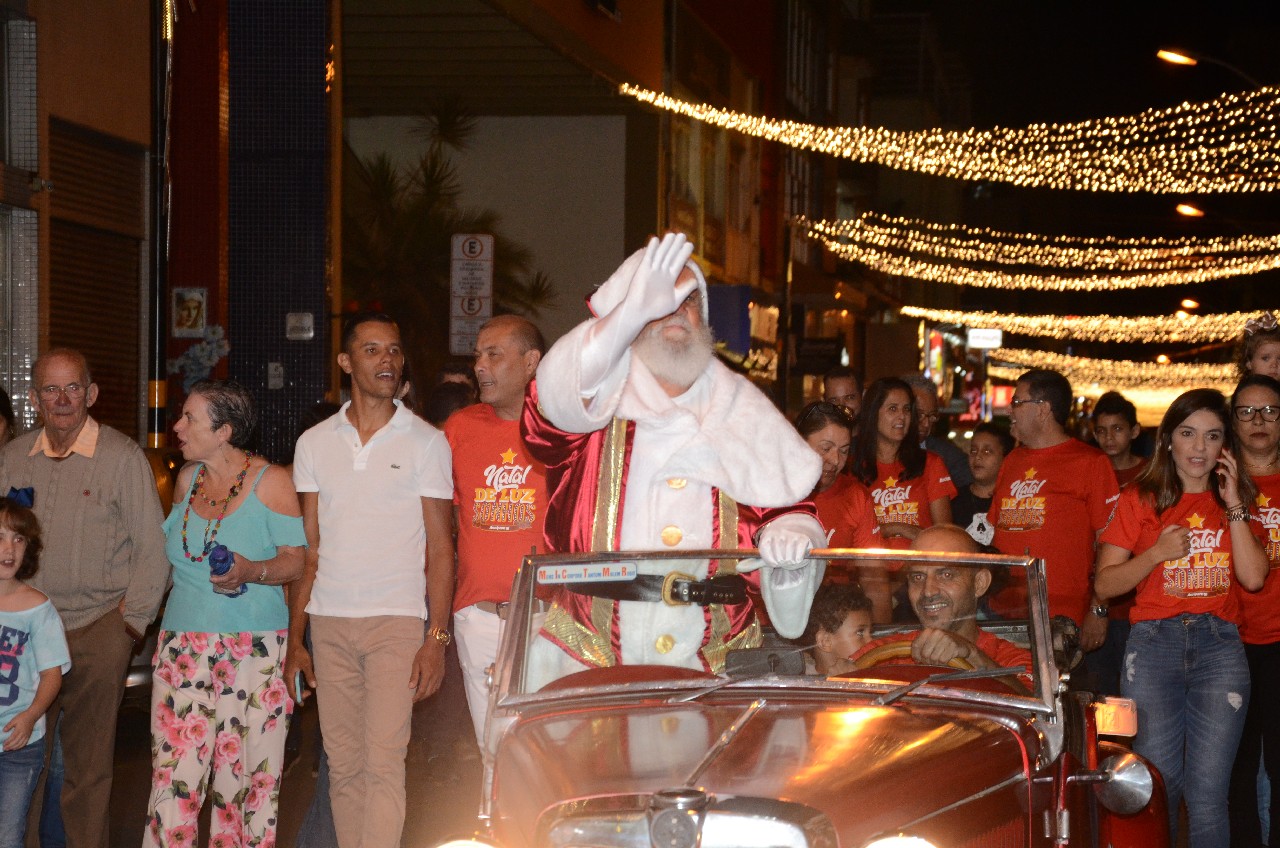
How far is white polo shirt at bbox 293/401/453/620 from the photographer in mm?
5988

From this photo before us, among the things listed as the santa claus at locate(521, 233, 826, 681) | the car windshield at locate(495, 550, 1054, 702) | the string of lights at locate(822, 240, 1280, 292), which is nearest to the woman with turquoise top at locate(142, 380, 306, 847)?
the santa claus at locate(521, 233, 826, 681)

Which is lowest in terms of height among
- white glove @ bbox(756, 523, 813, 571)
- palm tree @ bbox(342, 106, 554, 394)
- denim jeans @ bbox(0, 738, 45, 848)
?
denim jeans @ bbox(0, 738, 45, 848)

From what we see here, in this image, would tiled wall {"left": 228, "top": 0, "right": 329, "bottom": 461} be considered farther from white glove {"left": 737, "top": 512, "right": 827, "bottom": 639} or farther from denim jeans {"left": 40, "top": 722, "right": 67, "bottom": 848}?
white glove {"left": 737, "top": 512, "right": 827, "bottom": 639}

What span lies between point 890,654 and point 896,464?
13.9 ft

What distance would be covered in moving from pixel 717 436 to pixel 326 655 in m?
2.00

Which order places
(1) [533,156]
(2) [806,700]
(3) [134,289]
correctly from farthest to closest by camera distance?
(1) [533,156] → (3) [134,289] → (2) [806,700]

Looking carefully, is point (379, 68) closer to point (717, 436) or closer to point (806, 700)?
point (717, 436)

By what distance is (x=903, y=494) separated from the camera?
8102mm

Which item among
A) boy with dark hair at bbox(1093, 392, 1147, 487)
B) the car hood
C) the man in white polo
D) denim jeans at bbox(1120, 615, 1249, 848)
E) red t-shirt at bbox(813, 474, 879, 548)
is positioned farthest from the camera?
boy with dark hair at bbox(1093, 392, 1147, 487)

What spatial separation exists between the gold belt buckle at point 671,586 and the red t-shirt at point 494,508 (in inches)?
82.3

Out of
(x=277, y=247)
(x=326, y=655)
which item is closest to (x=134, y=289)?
(x=277, y=247)

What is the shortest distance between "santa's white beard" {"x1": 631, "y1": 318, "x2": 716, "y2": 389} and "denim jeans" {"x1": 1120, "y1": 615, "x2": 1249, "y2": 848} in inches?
98.0

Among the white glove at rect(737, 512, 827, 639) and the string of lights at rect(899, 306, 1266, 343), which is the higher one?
the string of lights at rect(899, 306, 1266, 343)

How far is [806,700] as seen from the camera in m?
3.73
